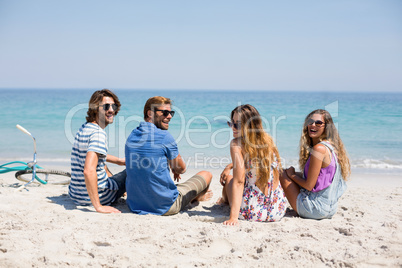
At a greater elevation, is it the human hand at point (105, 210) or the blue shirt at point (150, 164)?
the blue shirt at point (150, 164)

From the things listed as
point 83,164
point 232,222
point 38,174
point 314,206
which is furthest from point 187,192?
point 38,174

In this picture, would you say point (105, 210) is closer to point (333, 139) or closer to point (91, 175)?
point (91, 175)

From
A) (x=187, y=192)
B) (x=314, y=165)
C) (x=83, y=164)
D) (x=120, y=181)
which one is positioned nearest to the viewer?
(x=314, y=165)

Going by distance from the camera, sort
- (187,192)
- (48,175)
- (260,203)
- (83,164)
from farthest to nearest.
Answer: (48,175), (187,192), (83,164), (260,203)

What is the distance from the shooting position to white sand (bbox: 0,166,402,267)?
2678 mm

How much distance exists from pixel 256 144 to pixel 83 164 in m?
1.89

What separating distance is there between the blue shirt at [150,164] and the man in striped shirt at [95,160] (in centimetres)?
34

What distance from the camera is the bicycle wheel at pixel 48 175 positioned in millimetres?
5090

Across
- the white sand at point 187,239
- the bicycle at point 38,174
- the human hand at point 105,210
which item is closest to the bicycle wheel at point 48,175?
the bicycle at point 38,174

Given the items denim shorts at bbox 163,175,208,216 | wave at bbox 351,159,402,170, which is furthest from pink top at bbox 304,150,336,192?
wave at bbox 351,159,402,170

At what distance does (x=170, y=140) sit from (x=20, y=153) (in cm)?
737

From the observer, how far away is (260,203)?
358 centimetres

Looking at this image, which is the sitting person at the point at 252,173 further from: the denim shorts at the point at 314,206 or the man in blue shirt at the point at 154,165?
the man in blue shirt at the point at 154,165

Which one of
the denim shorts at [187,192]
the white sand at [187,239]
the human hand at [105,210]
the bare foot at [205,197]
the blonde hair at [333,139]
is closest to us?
the white sand at [187,239]
